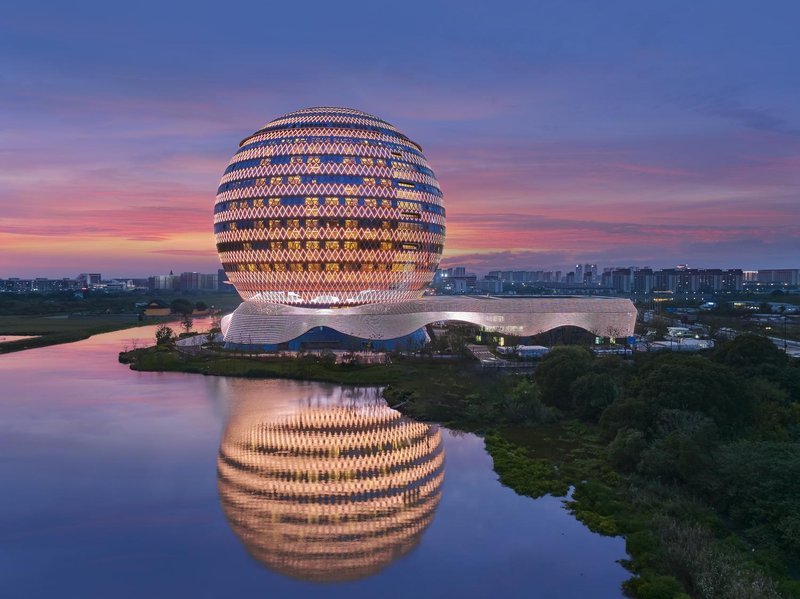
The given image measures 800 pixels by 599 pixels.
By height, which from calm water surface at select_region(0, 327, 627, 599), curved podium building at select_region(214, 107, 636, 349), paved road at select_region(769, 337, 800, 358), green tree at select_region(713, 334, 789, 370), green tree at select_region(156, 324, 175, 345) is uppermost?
curved podium building at select_region(214, 107, 636, 349)

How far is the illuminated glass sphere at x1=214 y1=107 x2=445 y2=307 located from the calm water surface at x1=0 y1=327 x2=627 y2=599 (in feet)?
96.2

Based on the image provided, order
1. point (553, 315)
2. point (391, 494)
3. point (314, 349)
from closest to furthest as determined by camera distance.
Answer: point (391, 494), point (314, 349), point (553, 315)

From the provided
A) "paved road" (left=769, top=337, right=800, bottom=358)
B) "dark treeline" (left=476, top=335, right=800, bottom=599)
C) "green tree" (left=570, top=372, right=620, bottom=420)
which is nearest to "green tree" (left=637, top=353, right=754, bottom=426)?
"dark treeline" (left=476, top=335, right=800, bottom=599)

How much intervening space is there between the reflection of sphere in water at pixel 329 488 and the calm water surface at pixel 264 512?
0.27 feet

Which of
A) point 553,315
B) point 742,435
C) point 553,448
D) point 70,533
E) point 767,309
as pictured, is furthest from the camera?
point 767,309

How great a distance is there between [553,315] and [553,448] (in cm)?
4016

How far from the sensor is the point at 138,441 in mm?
32562

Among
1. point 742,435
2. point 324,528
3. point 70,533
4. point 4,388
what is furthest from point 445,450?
point 4,388

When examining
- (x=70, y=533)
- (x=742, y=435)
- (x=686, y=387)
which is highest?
(x=686, y=387)

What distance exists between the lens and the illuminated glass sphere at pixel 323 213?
67.1 m

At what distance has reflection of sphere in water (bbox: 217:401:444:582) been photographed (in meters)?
21.0

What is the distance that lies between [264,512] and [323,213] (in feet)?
150

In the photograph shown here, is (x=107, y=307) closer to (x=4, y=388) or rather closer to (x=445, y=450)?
(x=4, y=388)

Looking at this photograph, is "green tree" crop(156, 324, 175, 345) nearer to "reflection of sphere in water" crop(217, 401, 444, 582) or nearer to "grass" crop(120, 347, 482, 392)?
"grass" crop(120, 347, 482, 392)
